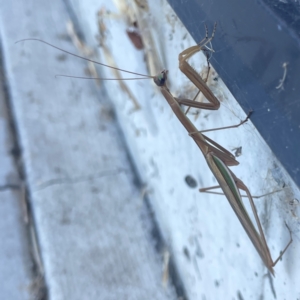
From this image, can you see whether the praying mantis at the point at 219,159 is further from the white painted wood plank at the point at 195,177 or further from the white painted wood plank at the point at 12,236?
the white painted wood plank at the point at 12,236

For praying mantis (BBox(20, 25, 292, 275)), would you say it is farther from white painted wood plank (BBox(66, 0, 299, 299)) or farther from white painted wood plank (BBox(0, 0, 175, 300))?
white painted wood plank (BBox(0, 0, 175, 300))

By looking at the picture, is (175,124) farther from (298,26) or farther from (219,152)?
(298,26)

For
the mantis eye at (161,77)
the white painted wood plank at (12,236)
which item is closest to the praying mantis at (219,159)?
the mantis eye at (161,77)

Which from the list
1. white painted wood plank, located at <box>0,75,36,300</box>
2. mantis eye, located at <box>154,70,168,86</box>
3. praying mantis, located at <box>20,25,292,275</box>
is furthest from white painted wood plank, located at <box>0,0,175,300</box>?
mantis eye, located at <box>154,70,168,86</box>

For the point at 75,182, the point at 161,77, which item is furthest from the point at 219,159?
the point at 75,182

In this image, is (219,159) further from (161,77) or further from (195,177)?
(195,177)
